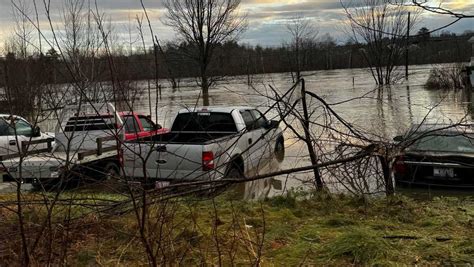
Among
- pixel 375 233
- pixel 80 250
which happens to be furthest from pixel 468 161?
pixel 80 250

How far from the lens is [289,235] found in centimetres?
521

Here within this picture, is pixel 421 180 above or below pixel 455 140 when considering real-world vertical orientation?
below

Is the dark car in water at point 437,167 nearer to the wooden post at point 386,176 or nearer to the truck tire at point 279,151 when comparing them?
the wooden post at point 386,176

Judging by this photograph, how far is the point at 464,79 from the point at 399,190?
34.2m

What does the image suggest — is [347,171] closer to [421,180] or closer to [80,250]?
[421,180]

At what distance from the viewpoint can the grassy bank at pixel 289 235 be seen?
427 cm

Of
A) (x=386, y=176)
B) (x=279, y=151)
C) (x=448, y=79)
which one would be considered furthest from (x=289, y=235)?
(x=448, y=79)

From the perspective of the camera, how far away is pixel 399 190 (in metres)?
8.77

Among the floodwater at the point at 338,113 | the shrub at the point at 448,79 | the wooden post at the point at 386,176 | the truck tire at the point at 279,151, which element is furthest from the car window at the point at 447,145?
the shrub at the point at 448,79

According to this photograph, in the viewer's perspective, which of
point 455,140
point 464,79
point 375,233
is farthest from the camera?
point 464,79

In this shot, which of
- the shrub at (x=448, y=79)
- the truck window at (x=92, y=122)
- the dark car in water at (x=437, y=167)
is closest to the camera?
the truck window at (x=92, y=122)

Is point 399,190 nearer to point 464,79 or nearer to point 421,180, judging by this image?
point 421,180

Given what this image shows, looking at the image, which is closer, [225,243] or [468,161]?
[225,243]

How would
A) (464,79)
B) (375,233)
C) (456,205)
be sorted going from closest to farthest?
(375,233), (456,205), (464,79)
